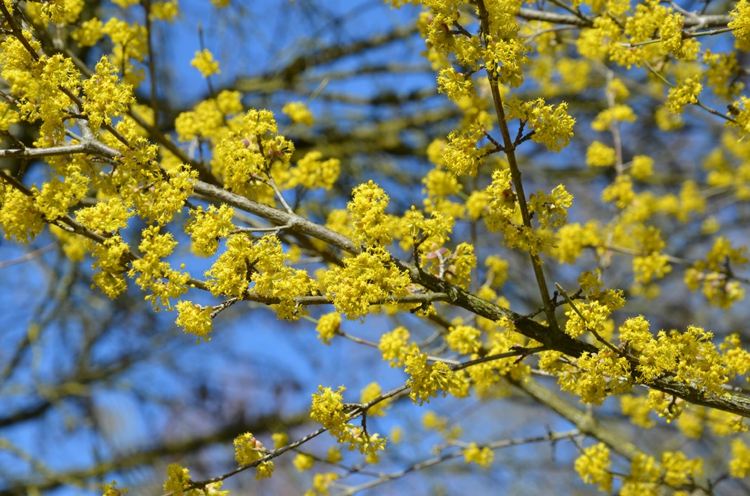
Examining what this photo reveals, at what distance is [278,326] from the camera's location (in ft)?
28.6

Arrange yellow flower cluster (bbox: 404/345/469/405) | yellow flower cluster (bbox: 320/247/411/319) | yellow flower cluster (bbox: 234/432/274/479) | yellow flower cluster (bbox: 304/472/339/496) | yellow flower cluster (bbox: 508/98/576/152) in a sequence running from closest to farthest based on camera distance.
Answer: yellow flower cluster (bbox: 320/247/411/319) → yellow flower cluster (bbox: 508/98/576/152) → yellow flower cluster (bbox: 404/345/469/405) → yellow flower cluster (bbox: 234/432/274/479) → yellow flower cluster (bbox: 304/472/339/496)

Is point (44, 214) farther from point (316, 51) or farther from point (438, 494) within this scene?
point (316, 51)

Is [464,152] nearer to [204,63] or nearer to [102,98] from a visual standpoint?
[102,98]

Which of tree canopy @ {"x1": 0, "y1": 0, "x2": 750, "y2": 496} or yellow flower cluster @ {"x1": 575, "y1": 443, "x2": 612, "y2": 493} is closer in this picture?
tree canopy @ {"x1": 0, "y1": 0, "x2": 750, "y2": 496}


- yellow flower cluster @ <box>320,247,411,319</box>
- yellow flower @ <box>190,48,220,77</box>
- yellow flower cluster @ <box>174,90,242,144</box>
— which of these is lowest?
yellow flower cluster @ <box>320,247,411,319</box>

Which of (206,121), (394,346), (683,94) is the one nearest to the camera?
(683,94)

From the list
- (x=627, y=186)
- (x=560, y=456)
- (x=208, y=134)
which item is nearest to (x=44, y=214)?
(x=208, y=134)

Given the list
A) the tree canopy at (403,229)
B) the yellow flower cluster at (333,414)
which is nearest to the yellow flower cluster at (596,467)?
the tree canopy at (403,229)

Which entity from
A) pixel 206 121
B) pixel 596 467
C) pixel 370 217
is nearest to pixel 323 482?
pixel 596 467

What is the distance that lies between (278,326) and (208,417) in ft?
8.38

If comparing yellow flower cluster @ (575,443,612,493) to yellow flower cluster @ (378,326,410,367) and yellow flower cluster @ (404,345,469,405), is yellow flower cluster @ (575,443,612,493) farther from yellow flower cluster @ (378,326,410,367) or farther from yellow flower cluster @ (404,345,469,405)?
yellow flower cluster @ (404,345,469,405)

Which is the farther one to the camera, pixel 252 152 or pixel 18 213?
pixel 252 152

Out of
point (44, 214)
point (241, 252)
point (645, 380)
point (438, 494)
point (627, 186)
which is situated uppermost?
point (627, 186)

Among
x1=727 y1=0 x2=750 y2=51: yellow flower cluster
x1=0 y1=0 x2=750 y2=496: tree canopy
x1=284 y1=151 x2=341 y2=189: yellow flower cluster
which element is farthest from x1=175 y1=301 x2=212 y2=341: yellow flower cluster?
x1=727 y1=0 x2=750 y2=51: yellow flower cluster
